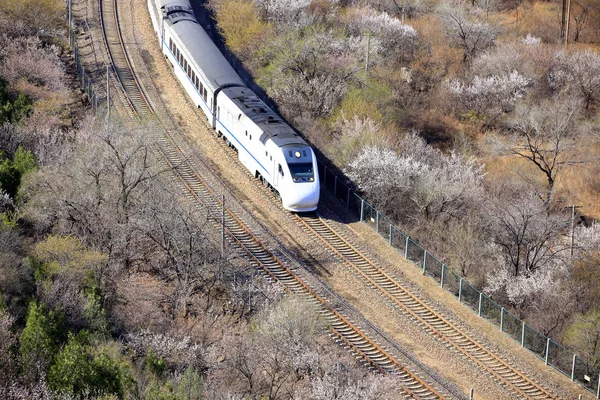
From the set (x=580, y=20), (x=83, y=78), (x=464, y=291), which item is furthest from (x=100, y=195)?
(x=580, y=20)

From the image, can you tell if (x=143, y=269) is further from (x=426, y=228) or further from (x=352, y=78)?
(x=352, y=78)

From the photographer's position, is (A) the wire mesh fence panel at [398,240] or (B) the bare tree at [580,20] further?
(B) the bare tree at [580,20]

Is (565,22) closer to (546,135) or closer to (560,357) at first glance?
(546,135)

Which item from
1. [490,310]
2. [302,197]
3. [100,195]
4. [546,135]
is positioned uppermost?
[100,195]

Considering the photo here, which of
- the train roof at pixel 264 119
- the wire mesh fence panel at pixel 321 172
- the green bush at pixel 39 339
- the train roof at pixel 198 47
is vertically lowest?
the wire mesh fence panel at pixel 321 172

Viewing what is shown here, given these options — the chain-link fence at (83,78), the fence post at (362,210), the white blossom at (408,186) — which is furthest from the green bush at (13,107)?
the fence post at (362,210)

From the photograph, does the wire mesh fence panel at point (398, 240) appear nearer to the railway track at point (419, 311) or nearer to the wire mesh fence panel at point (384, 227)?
the wire mesh fence panel at point (384, 227)
